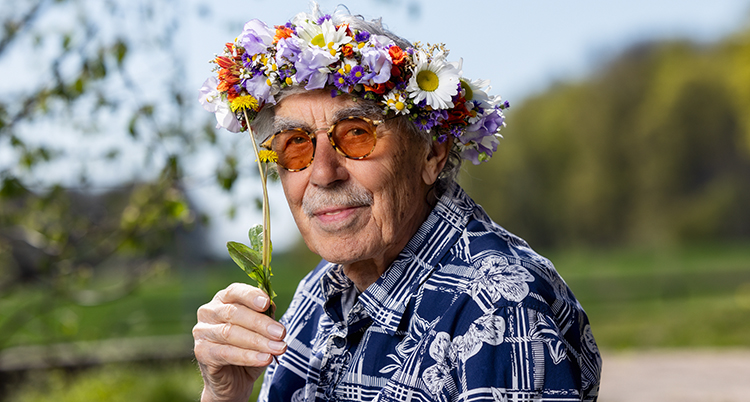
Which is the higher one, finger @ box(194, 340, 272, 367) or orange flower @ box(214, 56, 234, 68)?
orange flower @ box(214, 56, 234, 68)

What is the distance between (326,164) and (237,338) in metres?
0.57

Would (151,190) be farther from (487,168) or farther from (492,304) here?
(487,168)

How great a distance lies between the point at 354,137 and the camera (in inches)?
82.9

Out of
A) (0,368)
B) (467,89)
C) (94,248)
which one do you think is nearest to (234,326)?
(467,89)

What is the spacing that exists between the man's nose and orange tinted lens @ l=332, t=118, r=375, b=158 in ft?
0.10

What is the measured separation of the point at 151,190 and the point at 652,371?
309 inches

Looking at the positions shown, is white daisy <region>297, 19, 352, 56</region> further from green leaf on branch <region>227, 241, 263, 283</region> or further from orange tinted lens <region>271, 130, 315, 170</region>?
green leaf on branch <region>227, 241, 263, 283</region>

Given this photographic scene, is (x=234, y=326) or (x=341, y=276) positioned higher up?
(x=341, y=276)

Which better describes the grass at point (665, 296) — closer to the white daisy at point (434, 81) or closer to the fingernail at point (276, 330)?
the white daisy at point (434, 81)

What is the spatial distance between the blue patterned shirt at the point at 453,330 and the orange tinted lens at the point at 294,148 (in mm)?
430

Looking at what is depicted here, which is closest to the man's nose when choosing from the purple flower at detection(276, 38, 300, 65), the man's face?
the man's face

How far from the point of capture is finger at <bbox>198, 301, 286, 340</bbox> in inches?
74.9

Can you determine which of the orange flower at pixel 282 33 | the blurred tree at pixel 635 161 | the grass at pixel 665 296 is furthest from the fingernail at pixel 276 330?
the blurred tree at pixel 635 161

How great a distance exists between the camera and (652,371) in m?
10.0
